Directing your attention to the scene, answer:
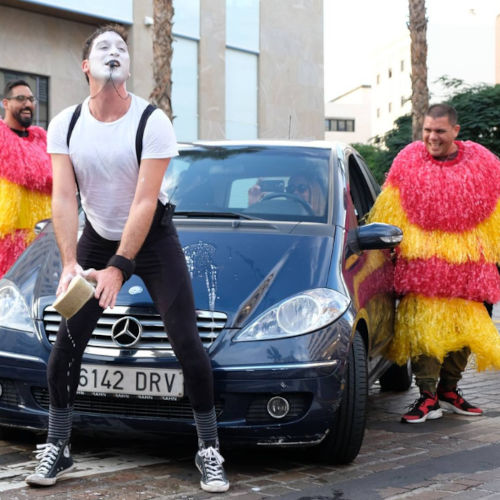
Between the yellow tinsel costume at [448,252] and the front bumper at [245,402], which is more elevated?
the yellow tinsel costume at [448,252]

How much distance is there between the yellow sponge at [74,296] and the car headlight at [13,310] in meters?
0.80

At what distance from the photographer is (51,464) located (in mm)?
3969

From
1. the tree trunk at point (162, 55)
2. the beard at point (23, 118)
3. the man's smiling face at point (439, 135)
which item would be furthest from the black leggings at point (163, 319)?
the tree trunk at point (162, 55)

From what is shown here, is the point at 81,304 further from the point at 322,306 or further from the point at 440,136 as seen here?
the point at 440,136

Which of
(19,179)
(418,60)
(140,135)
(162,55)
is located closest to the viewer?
(140,135)

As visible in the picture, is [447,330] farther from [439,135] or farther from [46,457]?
[46,457]

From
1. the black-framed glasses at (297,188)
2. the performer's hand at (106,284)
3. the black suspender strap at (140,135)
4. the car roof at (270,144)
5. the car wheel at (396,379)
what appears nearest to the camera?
the performer's hand at (106,284)

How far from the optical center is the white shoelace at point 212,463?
394 centimetres

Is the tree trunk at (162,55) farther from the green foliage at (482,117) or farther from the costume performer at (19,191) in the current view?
the green foliage at (482,117)

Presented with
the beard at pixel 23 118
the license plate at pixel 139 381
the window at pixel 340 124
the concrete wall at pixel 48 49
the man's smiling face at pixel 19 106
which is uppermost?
the window at pixel 340 124

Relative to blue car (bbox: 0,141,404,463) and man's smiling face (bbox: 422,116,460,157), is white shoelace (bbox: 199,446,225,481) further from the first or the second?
man's smiling face (bbox: 422,116,460,157)

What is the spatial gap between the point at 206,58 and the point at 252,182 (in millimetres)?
20964

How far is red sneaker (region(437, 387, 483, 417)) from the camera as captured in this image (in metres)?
5.96

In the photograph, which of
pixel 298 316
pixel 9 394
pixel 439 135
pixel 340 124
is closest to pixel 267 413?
pixel 298 316
